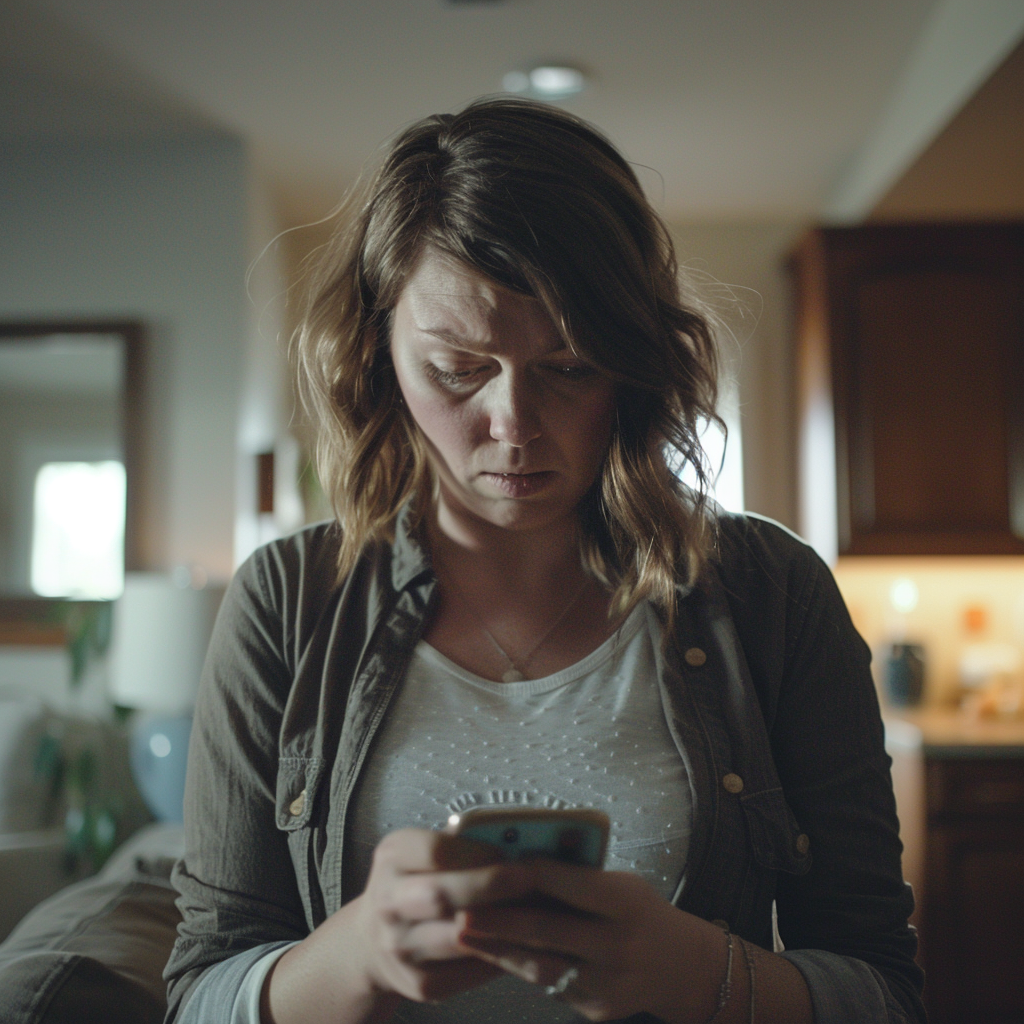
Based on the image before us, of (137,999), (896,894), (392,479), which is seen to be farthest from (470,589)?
(137,999)

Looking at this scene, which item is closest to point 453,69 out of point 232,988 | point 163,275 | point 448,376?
point 163,275

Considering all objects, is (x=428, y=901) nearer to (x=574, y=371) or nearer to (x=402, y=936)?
(x=402, y=936)

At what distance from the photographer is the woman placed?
2.51 feet

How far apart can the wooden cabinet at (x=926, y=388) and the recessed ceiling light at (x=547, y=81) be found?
98 centimetres

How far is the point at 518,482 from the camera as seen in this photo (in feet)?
2.75

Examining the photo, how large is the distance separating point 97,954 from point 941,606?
2935 mm

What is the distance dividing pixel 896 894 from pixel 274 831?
53 centimetres

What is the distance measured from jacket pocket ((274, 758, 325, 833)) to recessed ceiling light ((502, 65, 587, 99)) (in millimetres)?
2241

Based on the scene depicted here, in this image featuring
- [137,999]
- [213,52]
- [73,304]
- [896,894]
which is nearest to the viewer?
[896,894]

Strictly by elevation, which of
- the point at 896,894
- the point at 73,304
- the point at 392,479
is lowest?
the point at 896,894

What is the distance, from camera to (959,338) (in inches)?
115

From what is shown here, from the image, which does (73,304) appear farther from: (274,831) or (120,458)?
(274,831)

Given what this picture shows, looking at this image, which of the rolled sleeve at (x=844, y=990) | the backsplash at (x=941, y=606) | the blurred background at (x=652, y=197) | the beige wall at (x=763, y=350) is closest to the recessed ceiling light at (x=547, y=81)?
the blurred background at (x=652, y=197)

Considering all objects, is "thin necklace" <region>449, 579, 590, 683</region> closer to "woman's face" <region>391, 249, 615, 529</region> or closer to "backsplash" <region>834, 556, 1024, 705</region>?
"woman's face" <region>391, 249, 615, 529</region>
